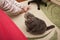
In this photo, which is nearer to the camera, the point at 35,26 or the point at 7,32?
the point at 7,32

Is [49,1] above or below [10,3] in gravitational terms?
below

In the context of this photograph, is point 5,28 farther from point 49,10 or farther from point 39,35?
point 49,10

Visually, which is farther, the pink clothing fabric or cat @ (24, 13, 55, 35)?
cat @ (24, 13, 55, 35)

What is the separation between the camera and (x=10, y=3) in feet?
5.41

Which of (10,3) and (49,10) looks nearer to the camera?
(10,3)

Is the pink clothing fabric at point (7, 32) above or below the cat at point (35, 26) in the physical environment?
above

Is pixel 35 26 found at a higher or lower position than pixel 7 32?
lower

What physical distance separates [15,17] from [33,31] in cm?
43

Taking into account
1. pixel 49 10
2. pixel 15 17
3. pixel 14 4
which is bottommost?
pixel 49 10

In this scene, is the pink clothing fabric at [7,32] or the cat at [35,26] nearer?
the pink clothing fabric at [7,32]

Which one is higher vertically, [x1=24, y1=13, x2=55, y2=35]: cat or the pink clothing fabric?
the pink clothing fabric

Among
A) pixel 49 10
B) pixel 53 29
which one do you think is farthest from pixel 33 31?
pixel 49 10

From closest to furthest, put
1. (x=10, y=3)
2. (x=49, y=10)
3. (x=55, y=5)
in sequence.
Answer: (x=10, y=3), (x=49, y=10), (x=55, y=5)

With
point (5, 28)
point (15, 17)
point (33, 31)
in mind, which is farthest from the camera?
point (15, 17)
